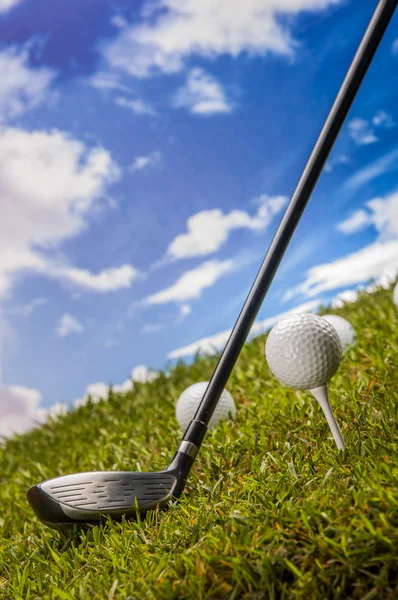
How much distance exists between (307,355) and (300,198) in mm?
636

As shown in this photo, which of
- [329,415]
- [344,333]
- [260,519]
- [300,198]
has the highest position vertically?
[300,198]

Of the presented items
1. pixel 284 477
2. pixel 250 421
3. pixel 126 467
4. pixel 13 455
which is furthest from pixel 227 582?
pixel 13 455

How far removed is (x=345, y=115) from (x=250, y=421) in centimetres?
164

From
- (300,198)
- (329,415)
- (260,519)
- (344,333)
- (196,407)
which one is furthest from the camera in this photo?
(344,333)

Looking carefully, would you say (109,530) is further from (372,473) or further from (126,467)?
(372,473)

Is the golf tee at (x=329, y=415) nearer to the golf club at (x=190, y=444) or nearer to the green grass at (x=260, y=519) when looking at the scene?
the green grass at (x=260, y=519)

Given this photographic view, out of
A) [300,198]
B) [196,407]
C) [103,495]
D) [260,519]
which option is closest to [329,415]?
[260,519]

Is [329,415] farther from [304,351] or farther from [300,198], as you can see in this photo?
[300,198]

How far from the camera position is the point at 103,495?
239cm

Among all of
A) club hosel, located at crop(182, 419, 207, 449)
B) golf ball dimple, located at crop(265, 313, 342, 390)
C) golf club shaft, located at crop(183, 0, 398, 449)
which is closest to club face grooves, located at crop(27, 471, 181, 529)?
club hosel, located at crop(182, 419, 207, 449)

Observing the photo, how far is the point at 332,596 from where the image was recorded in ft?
5.43

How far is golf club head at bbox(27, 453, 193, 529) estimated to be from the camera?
2359 millimetres

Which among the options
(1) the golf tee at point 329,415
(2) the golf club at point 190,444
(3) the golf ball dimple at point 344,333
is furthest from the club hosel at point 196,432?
(3) the golf ball dimple at point 344,333

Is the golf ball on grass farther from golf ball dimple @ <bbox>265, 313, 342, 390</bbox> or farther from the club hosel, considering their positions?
the club hosel
